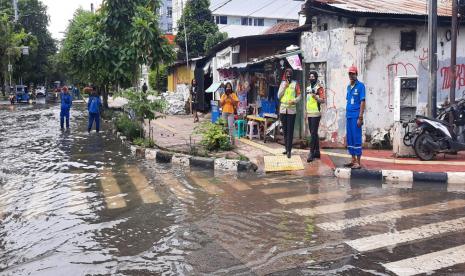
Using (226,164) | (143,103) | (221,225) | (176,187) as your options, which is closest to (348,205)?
(221,225)

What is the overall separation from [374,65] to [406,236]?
7.50 metres

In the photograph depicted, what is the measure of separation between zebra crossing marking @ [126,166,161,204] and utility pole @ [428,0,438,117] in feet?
21.0

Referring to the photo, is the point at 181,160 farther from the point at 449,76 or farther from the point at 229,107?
the point at 449,76

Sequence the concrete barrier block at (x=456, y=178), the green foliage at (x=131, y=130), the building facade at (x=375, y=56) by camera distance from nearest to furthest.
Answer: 1. the concrete barrier block at (x=456, y=178)
2. the building facade at (x=375, y=56)
3. the green foliage at (x=131, y=130)

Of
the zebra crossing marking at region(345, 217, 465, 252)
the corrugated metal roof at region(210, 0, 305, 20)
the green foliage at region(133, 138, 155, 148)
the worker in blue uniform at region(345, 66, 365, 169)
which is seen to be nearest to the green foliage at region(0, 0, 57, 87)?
the corrugated metal roof at region(210, 0, 305, 20)

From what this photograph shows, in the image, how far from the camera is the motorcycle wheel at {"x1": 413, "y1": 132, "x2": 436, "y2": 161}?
A: 10.7m

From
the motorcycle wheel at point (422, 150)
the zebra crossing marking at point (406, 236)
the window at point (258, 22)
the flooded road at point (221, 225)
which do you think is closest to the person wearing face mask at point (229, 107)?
the flooded road at point (221, 225)

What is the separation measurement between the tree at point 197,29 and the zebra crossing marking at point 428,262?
35.3 meters

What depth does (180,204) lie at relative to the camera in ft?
25.1

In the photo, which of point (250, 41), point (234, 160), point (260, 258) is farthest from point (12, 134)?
point (260, 258)

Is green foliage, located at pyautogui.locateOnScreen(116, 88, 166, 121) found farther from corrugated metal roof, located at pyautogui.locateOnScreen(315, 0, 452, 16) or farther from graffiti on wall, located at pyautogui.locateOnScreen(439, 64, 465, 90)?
graffiti on wall, located at pyautogui.locateOnScreen(439, 64, 465, 90)

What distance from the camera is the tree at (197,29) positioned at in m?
39.8

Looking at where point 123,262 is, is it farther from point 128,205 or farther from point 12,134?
point 12,134

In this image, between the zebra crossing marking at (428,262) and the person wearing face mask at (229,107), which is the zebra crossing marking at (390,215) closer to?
the zebra crossing marking at (428,262)
